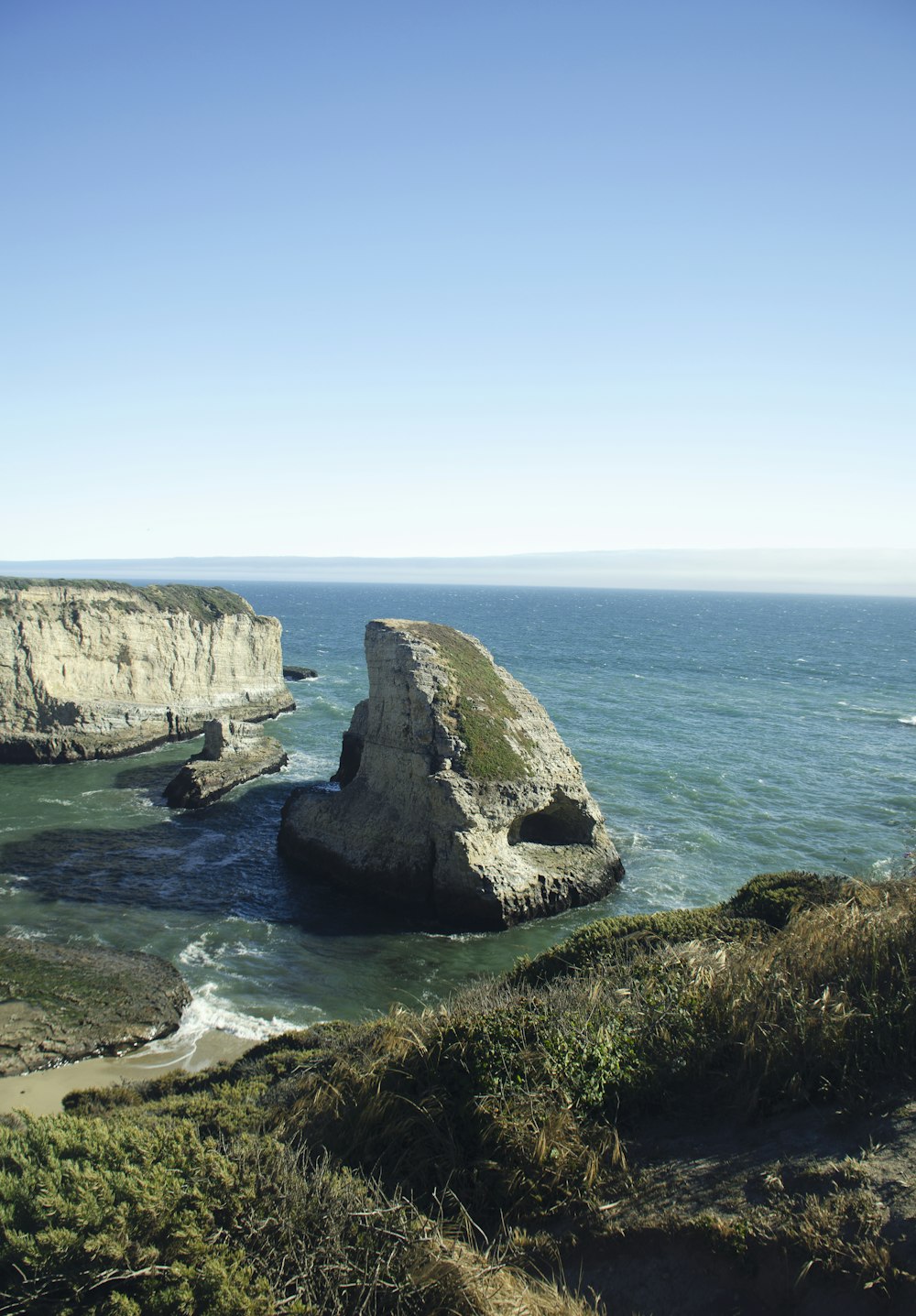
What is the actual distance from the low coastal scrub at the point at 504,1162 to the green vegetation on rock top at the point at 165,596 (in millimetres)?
41186

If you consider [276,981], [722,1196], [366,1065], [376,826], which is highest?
[722,1196]

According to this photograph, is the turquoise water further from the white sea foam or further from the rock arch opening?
the rock arch opening

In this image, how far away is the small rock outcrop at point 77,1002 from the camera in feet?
57.5

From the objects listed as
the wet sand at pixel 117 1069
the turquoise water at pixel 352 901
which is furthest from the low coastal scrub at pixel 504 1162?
the turquoise water at pixel 352 901

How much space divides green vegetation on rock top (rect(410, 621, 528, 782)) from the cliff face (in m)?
22.0

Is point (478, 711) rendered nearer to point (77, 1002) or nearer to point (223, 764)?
point (223, 764)

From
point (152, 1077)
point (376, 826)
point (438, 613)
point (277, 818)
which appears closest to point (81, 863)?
point (277, 818)

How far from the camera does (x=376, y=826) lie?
27.8 m

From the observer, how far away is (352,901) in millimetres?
26531

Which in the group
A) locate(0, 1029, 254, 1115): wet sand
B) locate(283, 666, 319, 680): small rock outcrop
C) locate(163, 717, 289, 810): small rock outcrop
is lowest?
locate(0, 1029, 254, 1115): wet sand

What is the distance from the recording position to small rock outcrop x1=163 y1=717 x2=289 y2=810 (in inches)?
1393

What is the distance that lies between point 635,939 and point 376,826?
12.4 m

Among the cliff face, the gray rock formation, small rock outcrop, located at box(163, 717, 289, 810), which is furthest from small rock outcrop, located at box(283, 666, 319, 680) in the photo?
the gray rock formation

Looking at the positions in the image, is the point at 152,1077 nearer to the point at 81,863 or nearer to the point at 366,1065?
the point at 366,1065
